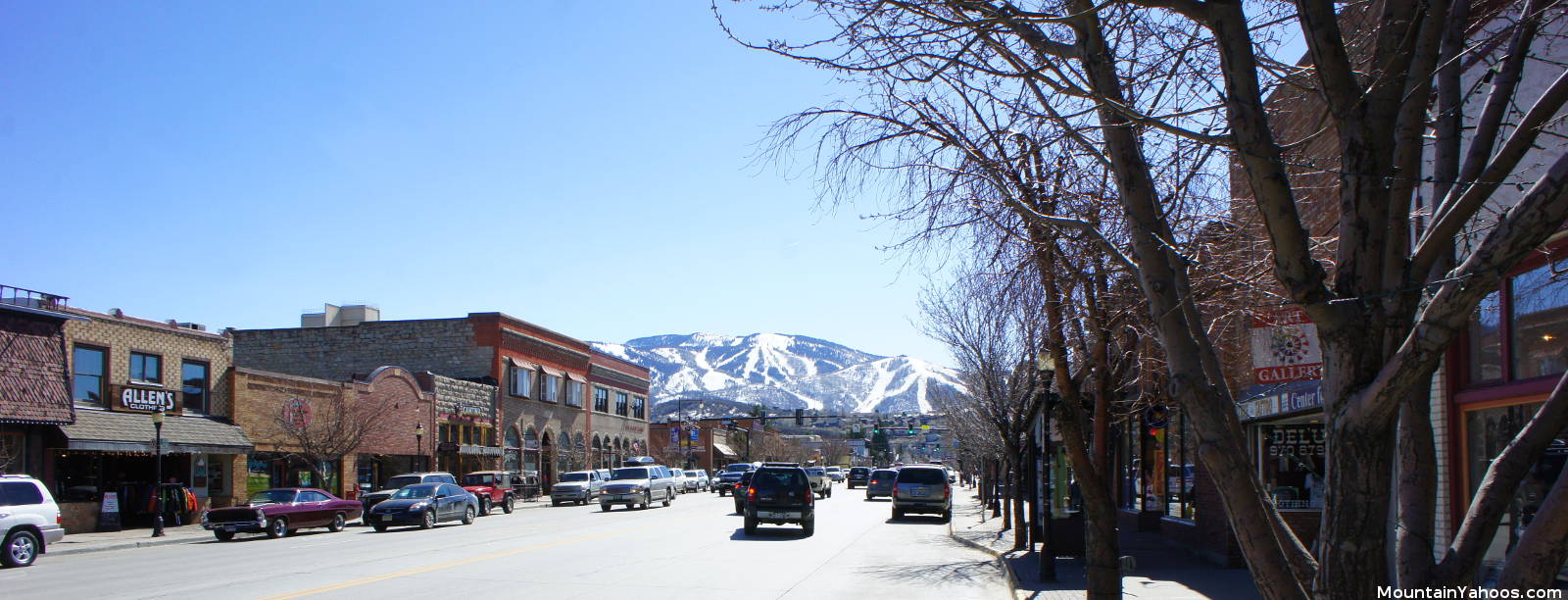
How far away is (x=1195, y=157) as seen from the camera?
8.69m

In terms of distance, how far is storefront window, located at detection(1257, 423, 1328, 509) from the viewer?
52.2ft

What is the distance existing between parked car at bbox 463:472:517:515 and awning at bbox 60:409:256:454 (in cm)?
782

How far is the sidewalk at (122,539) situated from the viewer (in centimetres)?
2403

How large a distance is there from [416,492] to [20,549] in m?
12.1

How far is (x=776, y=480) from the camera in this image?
2559 centimetres

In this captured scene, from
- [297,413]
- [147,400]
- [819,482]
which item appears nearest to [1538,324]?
[147,400]

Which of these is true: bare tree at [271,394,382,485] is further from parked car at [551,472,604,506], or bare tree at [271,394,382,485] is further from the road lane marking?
the road lane marking

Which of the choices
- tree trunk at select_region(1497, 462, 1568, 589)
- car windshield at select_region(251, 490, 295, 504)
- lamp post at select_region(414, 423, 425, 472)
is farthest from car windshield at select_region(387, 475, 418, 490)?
tree trunk at select_region(1497, 462, 1568, 589)

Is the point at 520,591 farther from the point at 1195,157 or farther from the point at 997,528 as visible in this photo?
the point at 997,528

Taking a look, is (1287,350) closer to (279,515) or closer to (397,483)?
(279,515)

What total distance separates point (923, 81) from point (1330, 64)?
1960 millimetres

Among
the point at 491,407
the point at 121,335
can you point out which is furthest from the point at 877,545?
the point at 491,407

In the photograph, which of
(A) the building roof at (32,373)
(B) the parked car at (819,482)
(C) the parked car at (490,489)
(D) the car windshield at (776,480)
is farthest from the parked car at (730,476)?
(A) the building roof at (32,373)

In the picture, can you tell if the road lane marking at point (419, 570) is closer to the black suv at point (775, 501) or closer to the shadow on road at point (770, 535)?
the shadow on road at point (770, 535)
